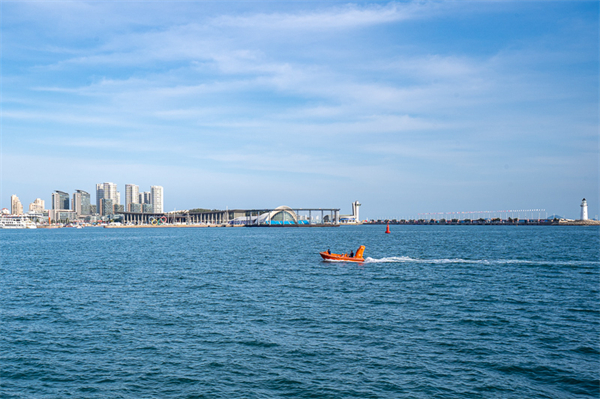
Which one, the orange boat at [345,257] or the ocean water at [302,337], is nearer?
the ocean water at [302,337]

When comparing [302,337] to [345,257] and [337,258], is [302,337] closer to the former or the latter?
[337,258]

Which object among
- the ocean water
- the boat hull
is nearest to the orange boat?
the boat hull

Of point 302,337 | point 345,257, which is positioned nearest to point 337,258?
point 345,257

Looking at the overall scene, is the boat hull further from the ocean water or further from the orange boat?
the ocean water

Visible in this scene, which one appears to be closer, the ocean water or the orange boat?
the ocean water

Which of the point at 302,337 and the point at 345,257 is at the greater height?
the point at 345,257

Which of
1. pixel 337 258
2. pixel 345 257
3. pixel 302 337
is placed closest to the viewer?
pixel 302 337

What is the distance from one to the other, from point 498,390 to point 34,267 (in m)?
63.2

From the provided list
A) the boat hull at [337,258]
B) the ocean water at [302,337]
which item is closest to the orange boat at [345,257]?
the boat hull at [337,258]

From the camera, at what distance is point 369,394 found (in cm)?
1848

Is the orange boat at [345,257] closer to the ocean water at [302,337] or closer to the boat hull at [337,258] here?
the boat hull at [337,258]

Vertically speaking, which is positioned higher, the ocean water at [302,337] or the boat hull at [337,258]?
the boat hull at [337,258]

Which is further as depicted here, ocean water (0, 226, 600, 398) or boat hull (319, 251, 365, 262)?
boat hull (319, 251, 365, 262)

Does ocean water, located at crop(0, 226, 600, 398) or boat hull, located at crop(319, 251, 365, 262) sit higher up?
boat hull, located at crop(319, 251, 365, 262)
